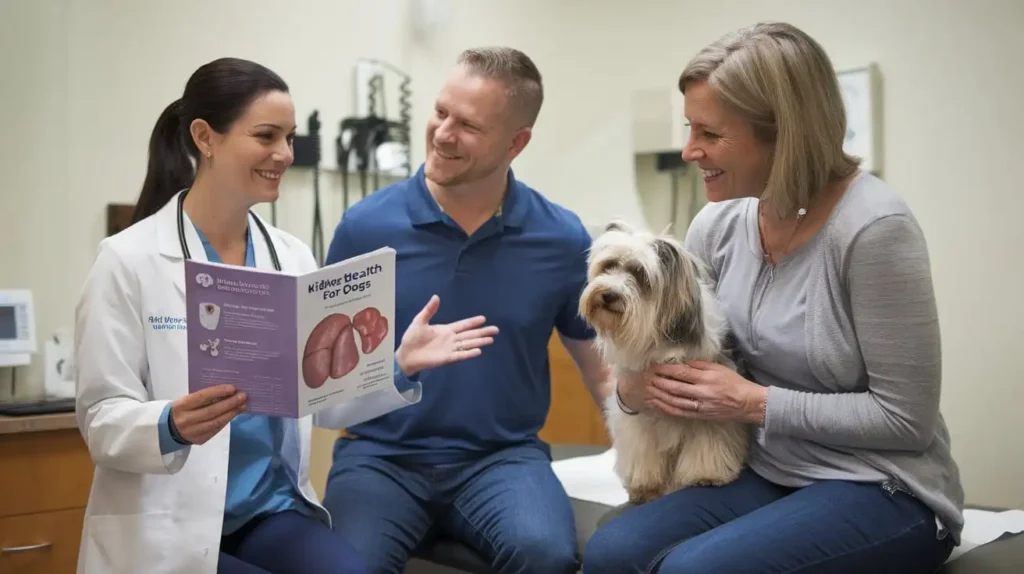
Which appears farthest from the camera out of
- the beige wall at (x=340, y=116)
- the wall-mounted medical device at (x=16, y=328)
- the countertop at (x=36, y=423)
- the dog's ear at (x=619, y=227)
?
the beige wall at (x=340, y=116)

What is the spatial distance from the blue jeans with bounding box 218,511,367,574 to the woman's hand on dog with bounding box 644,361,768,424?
675 millimetres

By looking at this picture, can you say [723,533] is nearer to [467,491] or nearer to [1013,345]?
[467,491]

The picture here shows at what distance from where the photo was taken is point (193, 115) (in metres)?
1.86

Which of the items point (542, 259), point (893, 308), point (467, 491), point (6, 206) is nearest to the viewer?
point (893, 308)

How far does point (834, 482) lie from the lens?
1.69 metres

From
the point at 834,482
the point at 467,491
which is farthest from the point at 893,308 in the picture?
the point at 467,491

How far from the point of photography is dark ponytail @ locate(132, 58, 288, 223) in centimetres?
183

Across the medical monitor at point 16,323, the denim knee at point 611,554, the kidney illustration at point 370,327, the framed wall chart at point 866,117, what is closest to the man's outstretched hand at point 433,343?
the kidney illustration at point 370,327

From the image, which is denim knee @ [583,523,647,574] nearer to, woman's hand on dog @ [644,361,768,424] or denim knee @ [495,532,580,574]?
denim knee @ [495,532,580,574]

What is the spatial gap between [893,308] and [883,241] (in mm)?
119

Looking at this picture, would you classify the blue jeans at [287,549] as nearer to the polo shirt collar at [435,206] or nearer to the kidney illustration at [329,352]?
the kidney illustration at [329,352]

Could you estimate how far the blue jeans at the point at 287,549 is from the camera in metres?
1.71

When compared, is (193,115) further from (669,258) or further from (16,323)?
(16,323)

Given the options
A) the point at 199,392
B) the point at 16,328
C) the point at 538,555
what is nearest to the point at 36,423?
the point at 16,328
